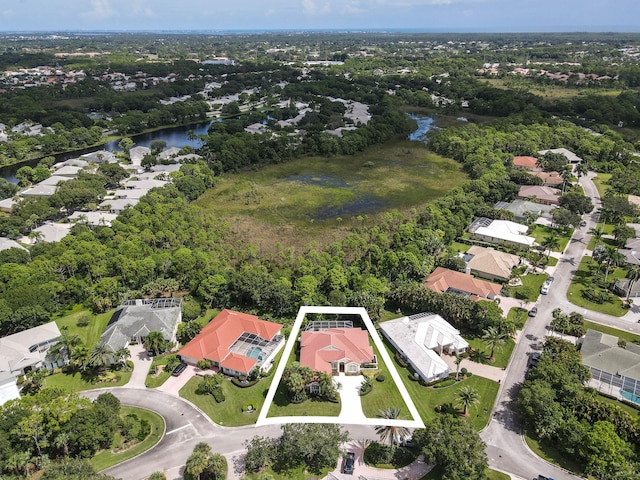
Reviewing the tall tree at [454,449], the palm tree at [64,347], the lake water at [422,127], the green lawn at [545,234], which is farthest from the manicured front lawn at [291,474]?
the lake water at [422,127]

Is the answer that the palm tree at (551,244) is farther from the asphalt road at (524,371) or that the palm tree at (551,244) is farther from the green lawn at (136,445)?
the green lawn at (136,445)

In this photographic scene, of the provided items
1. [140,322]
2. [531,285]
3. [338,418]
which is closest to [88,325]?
[140,322]

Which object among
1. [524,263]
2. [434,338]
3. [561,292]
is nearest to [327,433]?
[434,338]

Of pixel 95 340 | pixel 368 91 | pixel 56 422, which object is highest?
pixel 368 91

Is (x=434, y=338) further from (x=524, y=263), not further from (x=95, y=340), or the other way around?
(x=95, y=340)

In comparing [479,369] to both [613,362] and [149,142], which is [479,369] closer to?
[613,362]

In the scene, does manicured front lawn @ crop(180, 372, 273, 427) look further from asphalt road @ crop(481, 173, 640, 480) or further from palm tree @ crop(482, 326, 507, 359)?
palm tree @ crop(482, 326, 507, 359)

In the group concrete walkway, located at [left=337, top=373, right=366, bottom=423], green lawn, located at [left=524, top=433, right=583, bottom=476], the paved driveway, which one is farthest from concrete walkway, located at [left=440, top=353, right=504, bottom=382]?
the paved driveway
